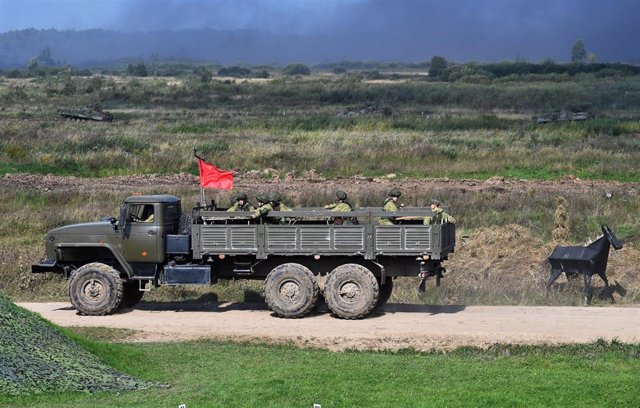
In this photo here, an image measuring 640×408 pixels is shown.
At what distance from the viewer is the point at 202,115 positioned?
2968 inches

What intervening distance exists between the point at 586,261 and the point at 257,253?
6.69 metres

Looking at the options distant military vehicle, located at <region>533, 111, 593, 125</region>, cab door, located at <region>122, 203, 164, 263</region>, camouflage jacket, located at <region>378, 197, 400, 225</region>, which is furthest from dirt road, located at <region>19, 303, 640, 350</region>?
distant military vehicle, located at <region>533, 111, 593, 125</region>

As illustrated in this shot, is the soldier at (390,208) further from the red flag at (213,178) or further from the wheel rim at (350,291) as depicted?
the red flag at (213,178)

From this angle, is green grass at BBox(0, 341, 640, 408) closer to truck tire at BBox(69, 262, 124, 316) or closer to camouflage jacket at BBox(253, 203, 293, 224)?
camouflage jacket at BBox(253, 203, 293, 224)

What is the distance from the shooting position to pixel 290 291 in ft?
69.3

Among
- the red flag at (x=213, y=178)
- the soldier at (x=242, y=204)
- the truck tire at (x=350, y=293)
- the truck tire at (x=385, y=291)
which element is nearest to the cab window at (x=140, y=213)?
the red flag at (x=213, y=178)

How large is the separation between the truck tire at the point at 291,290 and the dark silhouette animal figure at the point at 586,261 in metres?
5.33

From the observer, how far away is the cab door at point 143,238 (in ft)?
70.8

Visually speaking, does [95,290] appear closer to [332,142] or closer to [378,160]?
[378,160]

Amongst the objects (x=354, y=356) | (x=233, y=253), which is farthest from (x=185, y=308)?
(x=354, y=356)

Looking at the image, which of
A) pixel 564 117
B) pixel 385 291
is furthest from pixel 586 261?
pixel 564 117

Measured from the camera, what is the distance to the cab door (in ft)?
70.8

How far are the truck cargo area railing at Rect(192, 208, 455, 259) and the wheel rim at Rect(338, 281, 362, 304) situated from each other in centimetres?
58

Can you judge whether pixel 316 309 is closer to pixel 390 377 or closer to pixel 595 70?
pixel 390 377
